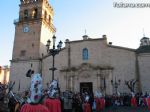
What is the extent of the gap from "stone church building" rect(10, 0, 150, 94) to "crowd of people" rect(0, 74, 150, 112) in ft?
11.7

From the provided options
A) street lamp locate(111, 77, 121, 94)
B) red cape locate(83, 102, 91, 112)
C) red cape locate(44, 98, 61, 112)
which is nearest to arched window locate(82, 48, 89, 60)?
street lamp locate(111, 77, 121, 94)

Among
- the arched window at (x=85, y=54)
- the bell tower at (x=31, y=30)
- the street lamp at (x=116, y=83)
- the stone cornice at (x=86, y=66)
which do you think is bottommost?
the street lamp at (x=116, y=83)

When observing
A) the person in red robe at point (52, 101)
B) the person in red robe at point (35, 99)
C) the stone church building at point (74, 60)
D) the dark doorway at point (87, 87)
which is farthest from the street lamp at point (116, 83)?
the person in red robe at point (35, 99)

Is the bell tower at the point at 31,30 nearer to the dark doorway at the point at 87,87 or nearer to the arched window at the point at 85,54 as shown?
the arched window at the point at 85,54

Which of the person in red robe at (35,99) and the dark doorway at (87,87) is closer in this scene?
the person in red robe at (35,99)

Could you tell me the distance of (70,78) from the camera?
31844 mm

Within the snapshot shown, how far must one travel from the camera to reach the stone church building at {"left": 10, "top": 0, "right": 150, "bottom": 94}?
2959 cm

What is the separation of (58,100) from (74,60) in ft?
80.4

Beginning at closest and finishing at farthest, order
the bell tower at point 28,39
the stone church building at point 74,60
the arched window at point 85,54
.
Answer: the stone church building at point 74,60
the arched window at point 85,54
the bell tower at point 28,39

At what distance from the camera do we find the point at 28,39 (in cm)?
3562

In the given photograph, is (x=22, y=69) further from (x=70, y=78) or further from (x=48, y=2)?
(x=48, y=2)

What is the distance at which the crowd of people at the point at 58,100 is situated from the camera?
4926mm

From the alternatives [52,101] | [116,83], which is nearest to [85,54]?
[116,83]

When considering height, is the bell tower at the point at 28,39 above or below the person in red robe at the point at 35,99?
above
